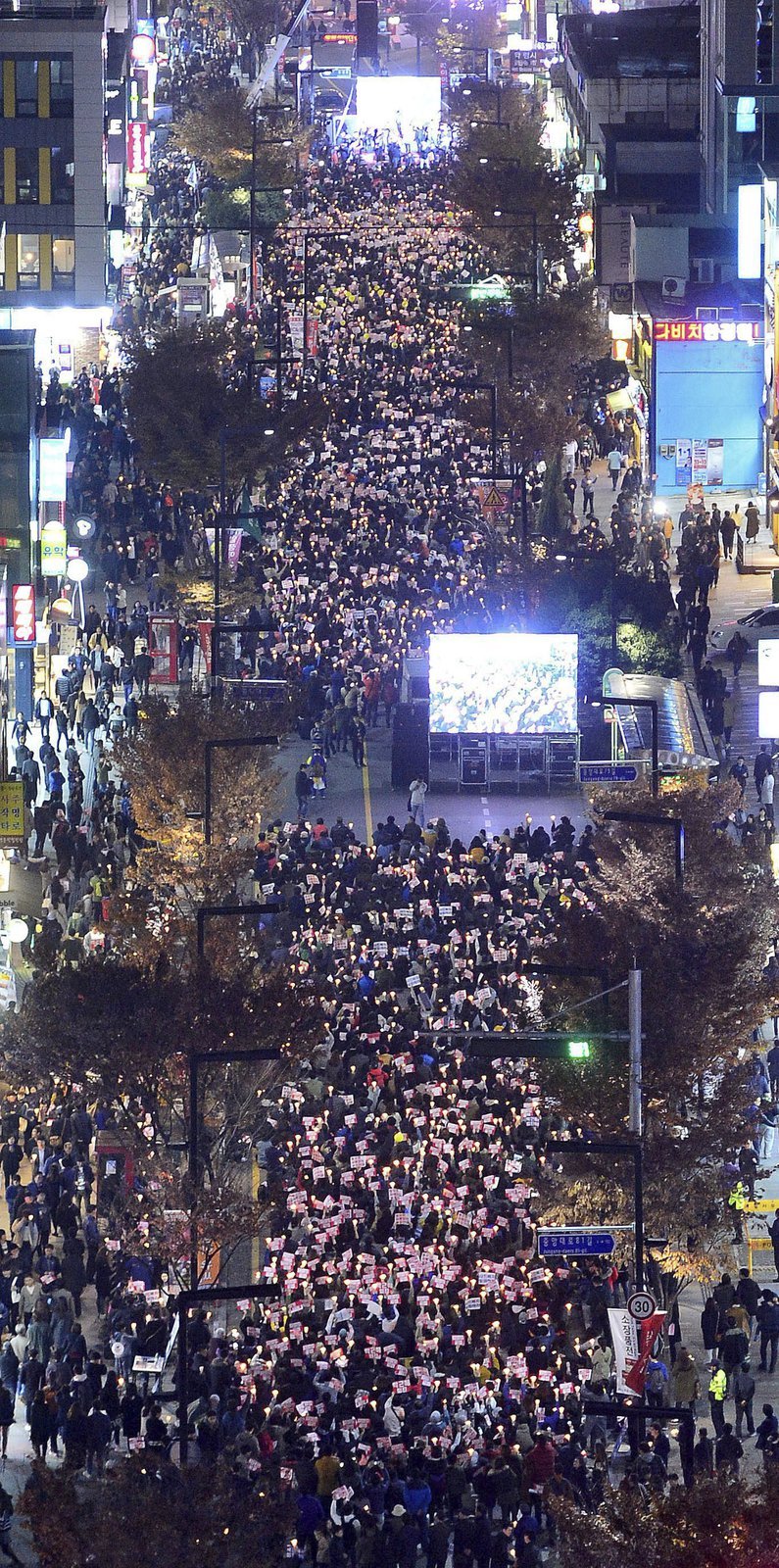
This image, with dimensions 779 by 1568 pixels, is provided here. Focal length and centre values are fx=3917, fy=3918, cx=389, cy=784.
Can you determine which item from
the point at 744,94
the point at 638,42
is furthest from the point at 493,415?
the point at 638,42

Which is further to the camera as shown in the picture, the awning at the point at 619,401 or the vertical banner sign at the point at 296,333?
the awning at the point at 619,401

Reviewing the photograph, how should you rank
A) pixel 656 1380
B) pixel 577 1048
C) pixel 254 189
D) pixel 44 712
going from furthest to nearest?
pixel 254 189 → pixel 44 712 → pixel 656 1380 → pixel 577 1048

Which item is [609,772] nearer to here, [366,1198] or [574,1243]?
[366,1198]

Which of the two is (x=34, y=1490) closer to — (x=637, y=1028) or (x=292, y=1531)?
(x=292, y=1531)

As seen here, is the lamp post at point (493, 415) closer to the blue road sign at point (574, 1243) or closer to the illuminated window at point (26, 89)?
the illuminated window at point (26, 89)

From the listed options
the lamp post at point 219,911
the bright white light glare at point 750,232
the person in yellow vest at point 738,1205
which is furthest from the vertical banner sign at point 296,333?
the person in yellow vest at point 738,1205

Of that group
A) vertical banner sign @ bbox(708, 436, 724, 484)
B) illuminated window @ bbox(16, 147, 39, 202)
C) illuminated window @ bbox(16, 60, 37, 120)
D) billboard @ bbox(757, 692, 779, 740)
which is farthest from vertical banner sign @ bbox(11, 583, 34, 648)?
illuminated window @ bbox(16, 60, 37, 120)

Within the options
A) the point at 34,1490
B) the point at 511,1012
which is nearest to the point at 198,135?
the point at 511,1012
